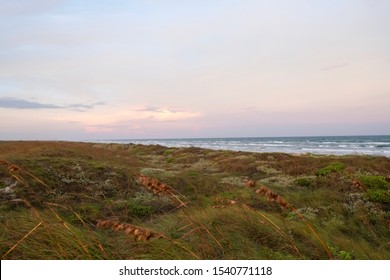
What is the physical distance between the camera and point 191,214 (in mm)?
6875

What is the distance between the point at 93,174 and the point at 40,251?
977 centimetres

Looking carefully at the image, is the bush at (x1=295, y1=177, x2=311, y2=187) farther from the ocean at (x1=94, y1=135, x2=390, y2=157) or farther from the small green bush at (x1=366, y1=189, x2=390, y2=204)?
the ocean at (x1=94, y1=135, x2=390, y2=157)

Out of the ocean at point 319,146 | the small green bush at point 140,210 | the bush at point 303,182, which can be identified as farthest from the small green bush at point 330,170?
the small green bush at point 140,210

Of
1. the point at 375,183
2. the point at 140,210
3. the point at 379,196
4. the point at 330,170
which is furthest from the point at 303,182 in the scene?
the point at 140,210

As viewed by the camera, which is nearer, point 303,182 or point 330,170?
point 303,182

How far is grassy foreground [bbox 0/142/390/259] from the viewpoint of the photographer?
368cm

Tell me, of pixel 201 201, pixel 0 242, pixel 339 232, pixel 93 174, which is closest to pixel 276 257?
pixel 339 232

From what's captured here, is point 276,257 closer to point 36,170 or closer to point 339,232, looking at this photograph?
point 339,232

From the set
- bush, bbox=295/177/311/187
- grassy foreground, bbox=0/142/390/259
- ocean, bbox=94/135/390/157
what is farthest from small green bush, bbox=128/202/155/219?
bush, bbox=295/177/311/187

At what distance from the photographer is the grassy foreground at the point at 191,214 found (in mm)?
3682

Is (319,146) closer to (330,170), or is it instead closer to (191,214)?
(330,170)

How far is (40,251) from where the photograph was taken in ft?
12.0

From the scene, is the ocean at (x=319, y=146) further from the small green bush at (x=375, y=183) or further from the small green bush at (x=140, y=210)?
the small green bush at (x=375, y=183)

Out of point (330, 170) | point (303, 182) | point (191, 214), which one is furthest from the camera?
point (330, 170)
